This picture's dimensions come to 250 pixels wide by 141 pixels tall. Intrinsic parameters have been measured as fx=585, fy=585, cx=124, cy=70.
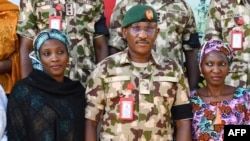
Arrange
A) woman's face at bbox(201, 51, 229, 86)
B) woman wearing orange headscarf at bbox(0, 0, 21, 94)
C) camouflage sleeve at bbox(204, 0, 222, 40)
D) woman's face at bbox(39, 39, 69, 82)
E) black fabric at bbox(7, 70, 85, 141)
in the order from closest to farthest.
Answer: black fabric at bbox(7, 70, 85, 141) < woman's face at bbox(39, 39, 69, 82) < woman's face at bbox(201, 51, 229, 86) < woman wearing orange headscarf at bbox(0, 0, 21, 94) < camouflage sleeve at bbox(204, 0, 222, 40)

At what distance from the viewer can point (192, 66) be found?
4.75 metres

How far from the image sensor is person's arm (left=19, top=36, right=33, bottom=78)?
14.3 feet

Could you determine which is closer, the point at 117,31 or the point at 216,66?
the point at 216,66

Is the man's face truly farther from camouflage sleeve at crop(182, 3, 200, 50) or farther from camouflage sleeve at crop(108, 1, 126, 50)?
camouflage sleeve at crop(182, 3, 200, 50)

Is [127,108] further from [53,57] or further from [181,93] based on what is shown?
[53,57]

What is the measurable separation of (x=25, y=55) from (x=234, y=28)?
1658 mm

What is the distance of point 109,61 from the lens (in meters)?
3.93

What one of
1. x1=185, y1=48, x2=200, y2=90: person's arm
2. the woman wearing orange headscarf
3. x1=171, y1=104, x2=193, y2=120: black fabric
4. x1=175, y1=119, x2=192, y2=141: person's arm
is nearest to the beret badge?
x1=171, y1=104, x2=193, y2=120: black fabric

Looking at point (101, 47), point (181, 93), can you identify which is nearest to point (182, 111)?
point (181, 93)

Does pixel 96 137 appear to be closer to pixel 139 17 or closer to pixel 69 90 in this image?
pixel 69 90

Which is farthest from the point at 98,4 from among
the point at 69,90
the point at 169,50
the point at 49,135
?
the point at 49,135

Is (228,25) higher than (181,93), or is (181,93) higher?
(228,25)

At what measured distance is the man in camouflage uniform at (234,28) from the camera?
183 inches

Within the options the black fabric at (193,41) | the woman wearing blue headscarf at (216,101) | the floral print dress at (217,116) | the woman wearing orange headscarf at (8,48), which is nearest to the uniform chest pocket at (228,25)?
the black fabric at (193,41)
